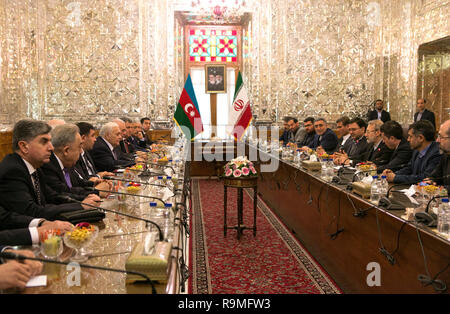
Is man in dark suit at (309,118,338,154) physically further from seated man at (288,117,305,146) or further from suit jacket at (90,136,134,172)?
suit jacket at (90,136,134,172)

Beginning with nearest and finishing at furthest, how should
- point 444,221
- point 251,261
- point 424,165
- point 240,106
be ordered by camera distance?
point 444,221, point 424,165, point 251,261, point 240,106

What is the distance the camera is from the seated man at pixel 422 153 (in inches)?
133

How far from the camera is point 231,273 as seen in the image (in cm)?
336

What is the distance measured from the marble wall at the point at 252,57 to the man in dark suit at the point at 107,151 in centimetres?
457

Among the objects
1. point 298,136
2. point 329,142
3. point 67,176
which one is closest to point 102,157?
point 67,176

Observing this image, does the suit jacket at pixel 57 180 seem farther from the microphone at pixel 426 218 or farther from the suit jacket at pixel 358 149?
the suit jacket at pixel 358 149

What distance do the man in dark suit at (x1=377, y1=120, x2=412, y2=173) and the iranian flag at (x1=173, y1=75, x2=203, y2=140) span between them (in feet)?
18.5

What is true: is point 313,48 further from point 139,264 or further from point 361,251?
point 139,264

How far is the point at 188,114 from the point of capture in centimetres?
935

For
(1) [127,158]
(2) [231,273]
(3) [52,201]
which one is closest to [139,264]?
(3) [52,201]

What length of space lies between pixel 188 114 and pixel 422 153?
6.47 metres

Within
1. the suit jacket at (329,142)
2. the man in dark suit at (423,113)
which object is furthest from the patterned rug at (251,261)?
the man in dark suit at (423,113)

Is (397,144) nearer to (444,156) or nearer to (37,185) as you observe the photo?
(444,156)

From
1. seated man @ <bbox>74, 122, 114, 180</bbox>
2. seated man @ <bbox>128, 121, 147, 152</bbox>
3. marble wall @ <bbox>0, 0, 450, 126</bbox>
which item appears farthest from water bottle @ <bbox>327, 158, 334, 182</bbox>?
marble wall @ <bbox>0, 0, 450, 126</bbox>
